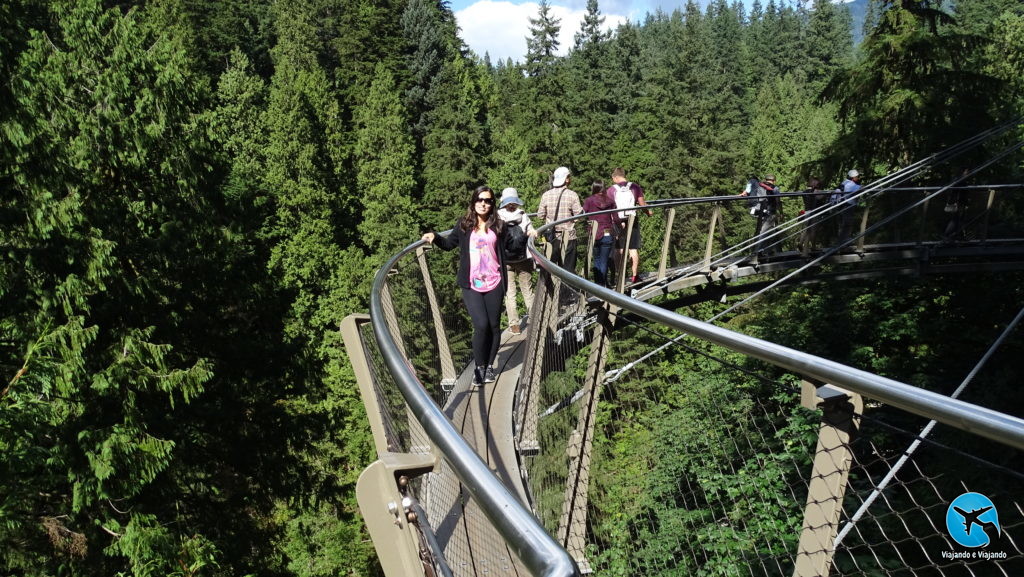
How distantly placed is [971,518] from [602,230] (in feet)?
21.0

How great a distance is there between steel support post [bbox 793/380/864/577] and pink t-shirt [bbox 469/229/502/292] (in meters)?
4.03

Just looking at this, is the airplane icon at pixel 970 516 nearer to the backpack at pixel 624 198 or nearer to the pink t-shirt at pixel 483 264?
the pink t-shirt at pixel 483 264

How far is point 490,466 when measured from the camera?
3.99 meters

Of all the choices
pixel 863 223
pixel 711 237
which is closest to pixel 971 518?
pixel 711 237

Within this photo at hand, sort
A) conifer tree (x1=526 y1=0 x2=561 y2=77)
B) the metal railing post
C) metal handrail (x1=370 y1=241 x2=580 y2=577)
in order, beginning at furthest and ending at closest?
conifer tree (x1=526 y1=0 x2=561 y2=77), the metal railing post, metal handrail (x1=370 y1=241 x2=580 y2=577)

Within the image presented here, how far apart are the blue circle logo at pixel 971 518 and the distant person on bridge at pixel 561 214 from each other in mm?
5539

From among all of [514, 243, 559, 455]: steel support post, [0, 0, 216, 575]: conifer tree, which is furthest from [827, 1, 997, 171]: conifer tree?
[0, 0, 216, 575]: conifer tree

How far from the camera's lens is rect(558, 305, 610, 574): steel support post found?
11.6 ft

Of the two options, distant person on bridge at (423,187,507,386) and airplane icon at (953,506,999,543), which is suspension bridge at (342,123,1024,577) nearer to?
airplane icon at (953,506,999,543)

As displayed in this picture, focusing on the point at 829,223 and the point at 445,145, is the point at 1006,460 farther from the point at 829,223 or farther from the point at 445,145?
the point at 445,145

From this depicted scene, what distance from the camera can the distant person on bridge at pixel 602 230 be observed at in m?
10.3

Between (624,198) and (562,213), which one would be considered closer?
(562,213)

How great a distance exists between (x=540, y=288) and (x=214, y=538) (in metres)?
12.5

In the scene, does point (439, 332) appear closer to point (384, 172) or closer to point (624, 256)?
point (624, 256)
